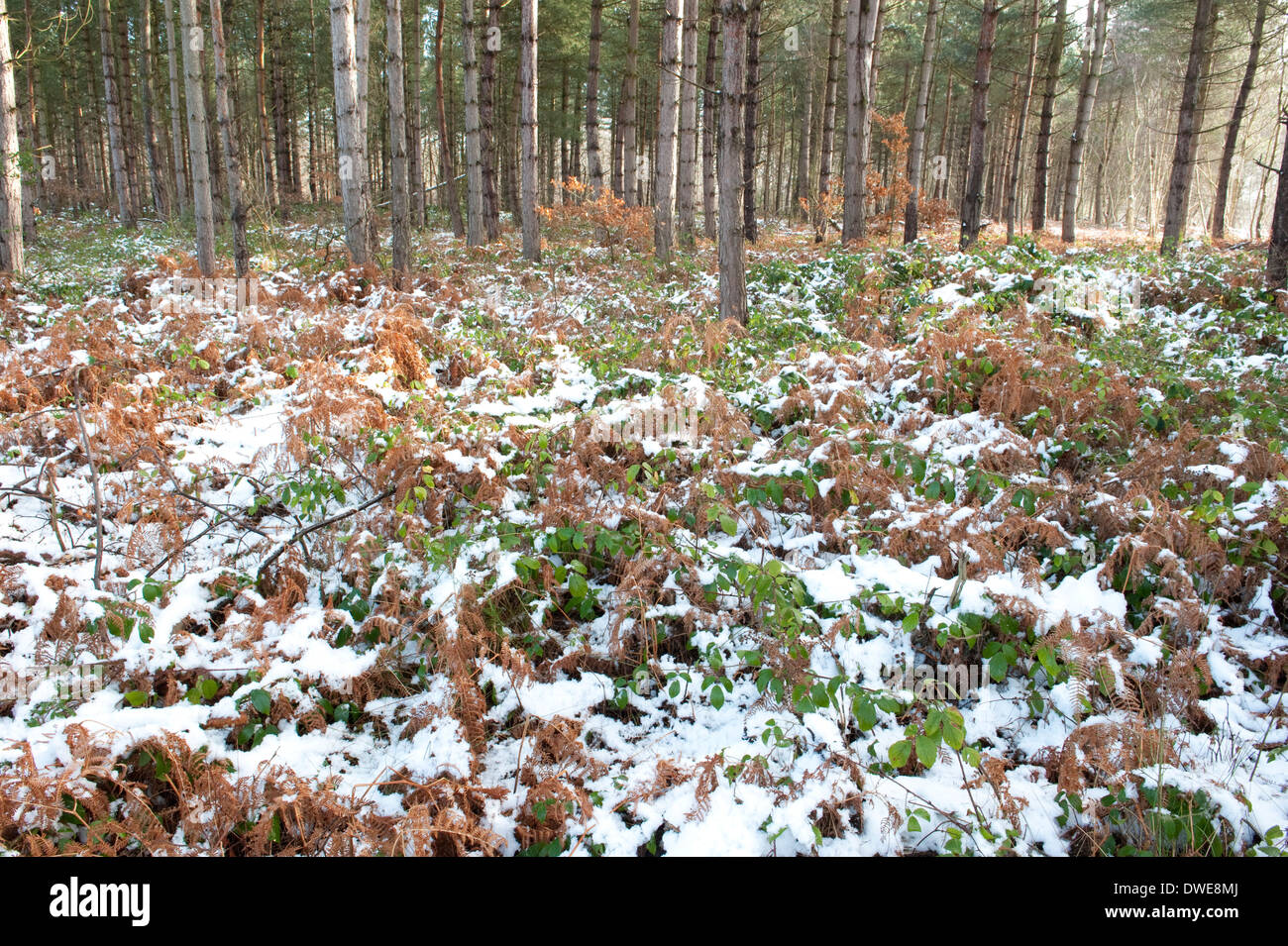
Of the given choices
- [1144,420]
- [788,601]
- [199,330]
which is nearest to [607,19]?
[199,330]

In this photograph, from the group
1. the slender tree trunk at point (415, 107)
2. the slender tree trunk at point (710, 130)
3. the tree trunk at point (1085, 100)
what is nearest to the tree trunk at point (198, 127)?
the slender tree trunk at point (415, 107)

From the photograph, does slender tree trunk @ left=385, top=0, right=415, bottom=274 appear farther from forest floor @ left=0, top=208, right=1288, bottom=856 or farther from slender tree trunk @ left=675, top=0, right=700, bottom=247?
slender tree trunk @ left=675, top=0, right=700, bottom=247

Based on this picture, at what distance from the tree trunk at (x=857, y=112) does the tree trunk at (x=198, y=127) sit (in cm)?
994

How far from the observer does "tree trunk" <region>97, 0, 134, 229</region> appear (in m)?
17.1

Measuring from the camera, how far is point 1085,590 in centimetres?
354

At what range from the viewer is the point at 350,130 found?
9031 mm

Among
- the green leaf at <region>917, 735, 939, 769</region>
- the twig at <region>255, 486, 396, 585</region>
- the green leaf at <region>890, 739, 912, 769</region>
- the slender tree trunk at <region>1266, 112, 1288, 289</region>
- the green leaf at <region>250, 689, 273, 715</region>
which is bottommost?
the green leaf at <region>250, 689, 273, 715</region>

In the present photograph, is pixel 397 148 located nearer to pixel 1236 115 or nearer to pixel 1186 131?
pixel 1186 131

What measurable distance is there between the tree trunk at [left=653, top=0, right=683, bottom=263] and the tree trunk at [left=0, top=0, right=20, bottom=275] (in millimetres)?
8541

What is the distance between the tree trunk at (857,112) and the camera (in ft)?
38.9

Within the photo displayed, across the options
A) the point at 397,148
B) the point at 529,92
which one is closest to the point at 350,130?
the point at 397,148

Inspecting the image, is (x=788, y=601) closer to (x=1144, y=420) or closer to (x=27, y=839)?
(x=27, y=839)

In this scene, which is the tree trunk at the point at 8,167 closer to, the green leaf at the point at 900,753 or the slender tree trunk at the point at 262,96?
the slender tree trunk at the point at 262,96

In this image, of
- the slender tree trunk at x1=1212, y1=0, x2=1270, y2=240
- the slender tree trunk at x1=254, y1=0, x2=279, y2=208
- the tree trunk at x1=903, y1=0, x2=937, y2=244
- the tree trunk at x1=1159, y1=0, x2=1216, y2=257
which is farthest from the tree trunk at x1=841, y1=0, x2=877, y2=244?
the slender tree trunk at x1=254, y1=0, x2=279, y2=208
